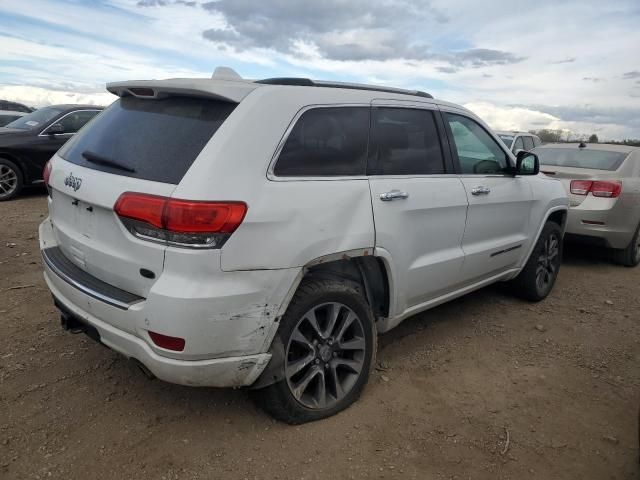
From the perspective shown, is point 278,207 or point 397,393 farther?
point 397,393

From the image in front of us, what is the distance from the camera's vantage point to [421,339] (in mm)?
3951

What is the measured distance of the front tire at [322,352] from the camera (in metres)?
2.62

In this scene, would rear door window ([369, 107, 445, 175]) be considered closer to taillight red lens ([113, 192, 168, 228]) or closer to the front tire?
the front tire

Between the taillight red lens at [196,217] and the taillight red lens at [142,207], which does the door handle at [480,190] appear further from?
the taillight red lens at [142,207]

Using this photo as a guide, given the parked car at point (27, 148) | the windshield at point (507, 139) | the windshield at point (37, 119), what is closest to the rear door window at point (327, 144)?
the parked car at point (27, 148)

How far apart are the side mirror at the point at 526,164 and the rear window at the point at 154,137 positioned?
2.61 m

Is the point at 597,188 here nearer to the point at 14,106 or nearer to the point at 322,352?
the point at 322,352

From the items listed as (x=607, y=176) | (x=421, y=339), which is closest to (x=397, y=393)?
(x=421, y=339)

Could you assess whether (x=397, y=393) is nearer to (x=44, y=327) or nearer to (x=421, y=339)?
(x=421, y=339)

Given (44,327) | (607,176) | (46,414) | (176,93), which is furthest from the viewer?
(607,176)

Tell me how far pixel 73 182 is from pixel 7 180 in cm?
676

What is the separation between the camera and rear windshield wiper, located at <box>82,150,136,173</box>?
248 centimetres

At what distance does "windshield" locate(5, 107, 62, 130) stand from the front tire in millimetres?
7819

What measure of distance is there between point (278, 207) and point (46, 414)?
1715 millimetres
